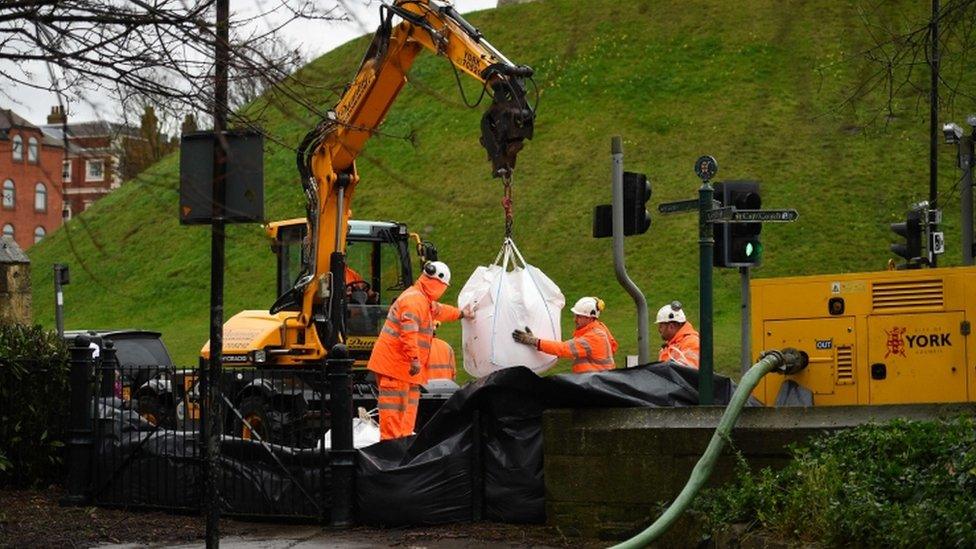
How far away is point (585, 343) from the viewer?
14.7 metres

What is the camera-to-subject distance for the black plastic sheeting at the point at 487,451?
11.2m

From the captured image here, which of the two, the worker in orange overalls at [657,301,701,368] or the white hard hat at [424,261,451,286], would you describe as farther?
the worker in orange overalls at [657,301,701,368]

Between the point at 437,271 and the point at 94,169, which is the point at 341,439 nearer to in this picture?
the point at 437,271

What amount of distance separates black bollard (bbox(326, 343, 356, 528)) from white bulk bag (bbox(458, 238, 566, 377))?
2638 mm

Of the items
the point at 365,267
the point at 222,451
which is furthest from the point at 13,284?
the point at 222,451

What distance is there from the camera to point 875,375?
13477 mm

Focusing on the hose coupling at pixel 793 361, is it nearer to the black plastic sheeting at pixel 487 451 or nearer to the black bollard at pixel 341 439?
the black plastic sheeting at pixel 487 451

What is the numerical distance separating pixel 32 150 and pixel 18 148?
516 millimetres

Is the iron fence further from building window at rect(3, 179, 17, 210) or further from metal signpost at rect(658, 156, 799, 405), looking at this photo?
building window at rect(3, 179, 17, 210)

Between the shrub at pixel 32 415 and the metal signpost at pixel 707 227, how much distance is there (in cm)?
595

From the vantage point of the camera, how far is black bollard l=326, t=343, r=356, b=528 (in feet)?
38.3

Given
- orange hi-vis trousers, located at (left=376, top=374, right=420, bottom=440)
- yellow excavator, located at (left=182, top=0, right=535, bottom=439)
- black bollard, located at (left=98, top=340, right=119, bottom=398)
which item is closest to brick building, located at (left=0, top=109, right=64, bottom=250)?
black bollard, located at (left=98, top=340, right=119, bottom=398)

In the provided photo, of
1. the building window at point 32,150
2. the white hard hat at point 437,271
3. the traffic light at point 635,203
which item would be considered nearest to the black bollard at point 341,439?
the white hard hat at point 437,271

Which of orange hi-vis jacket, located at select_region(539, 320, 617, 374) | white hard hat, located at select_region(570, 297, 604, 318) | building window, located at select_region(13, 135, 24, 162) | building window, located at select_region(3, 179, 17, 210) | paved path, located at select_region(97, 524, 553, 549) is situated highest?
building window, located at select_region(13, 135, 24, 162)
